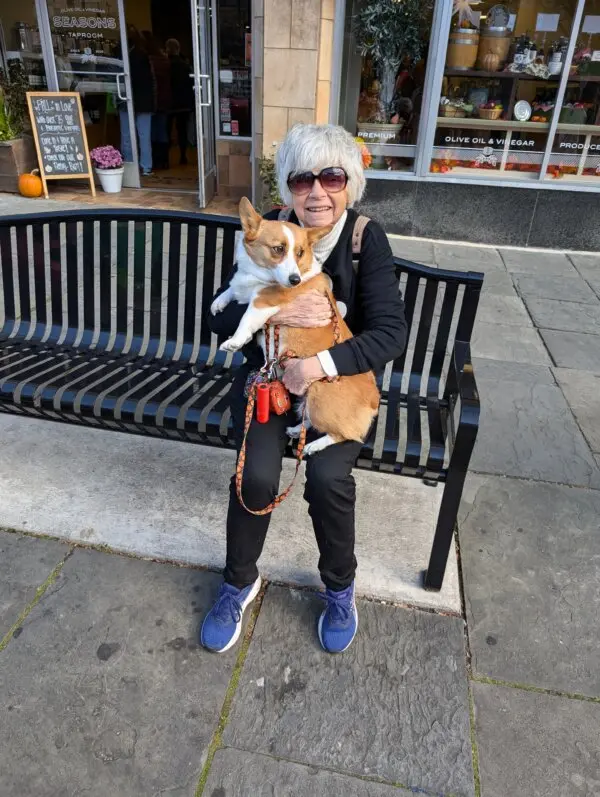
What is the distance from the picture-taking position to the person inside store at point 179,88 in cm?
1013

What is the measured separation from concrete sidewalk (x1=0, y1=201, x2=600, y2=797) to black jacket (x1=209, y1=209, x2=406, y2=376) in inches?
36.3

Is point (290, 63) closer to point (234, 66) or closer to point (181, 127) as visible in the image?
point (234, 66)

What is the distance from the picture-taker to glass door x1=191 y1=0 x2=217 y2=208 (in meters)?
7.52

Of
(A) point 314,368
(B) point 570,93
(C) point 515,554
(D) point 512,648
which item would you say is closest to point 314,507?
(A) point 314,368

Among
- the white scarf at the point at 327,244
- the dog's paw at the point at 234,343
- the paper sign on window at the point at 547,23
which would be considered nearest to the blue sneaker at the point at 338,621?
the dog's paw at the point at 234,343

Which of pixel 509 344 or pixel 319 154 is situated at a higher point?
pixel 319 154

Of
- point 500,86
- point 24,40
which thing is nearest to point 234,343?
point 500,86

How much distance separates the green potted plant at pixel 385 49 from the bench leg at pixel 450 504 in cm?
623

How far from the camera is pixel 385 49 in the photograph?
6.94 metres

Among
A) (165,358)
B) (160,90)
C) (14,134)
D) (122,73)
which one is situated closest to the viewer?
(165,358)

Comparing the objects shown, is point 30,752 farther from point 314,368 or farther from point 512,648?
point 512,648

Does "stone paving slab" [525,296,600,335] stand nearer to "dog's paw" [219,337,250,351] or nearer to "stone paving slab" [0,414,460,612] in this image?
"stone paving slab" [0,414,460,612]

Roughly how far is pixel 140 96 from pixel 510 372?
7675 millimetres

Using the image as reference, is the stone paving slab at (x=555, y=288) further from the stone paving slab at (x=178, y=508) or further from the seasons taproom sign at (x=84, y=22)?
the seasons taproom sign at (x=84, y=22)
